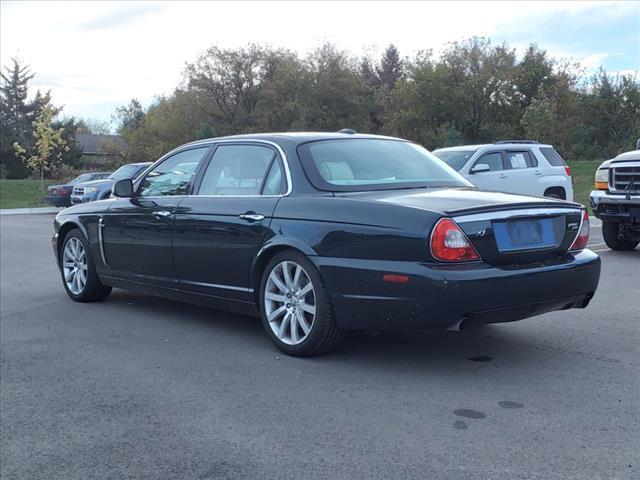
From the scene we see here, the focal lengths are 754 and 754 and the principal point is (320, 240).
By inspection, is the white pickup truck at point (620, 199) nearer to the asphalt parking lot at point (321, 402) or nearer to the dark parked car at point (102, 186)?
the asphalt parking lot at point (321, 402)

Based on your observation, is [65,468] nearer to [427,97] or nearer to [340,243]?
[340,243]

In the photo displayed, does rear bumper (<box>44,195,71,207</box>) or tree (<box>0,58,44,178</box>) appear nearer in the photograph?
rear bumper (<box>44,195,71,207</box>)

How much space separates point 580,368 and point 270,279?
7.22 ft

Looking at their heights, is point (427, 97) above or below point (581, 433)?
above

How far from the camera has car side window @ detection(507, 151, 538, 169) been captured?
49.3 feet

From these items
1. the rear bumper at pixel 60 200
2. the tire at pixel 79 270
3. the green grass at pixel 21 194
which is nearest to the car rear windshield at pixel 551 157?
the tire at pixel 79 270

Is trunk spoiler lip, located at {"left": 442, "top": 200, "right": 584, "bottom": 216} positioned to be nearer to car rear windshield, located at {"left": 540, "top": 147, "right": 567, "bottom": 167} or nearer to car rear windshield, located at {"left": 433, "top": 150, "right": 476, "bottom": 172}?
car rear windshield, located at {"left": 433, "top": 150, "right": 476, "bottom": 172}

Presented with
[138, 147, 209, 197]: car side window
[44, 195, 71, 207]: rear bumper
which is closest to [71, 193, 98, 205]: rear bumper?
[44, 195, 71, 207]: rear bumper

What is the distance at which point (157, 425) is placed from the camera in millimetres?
4141

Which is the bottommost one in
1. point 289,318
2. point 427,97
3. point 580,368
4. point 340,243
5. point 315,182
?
point 580,368

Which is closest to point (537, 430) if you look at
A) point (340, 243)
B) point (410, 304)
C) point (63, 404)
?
point (410, 304)

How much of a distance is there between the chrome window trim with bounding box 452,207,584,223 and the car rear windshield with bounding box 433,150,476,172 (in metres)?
9.30

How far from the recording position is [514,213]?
485 cm

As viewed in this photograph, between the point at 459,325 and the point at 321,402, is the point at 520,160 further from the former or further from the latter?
the point at 321,402
